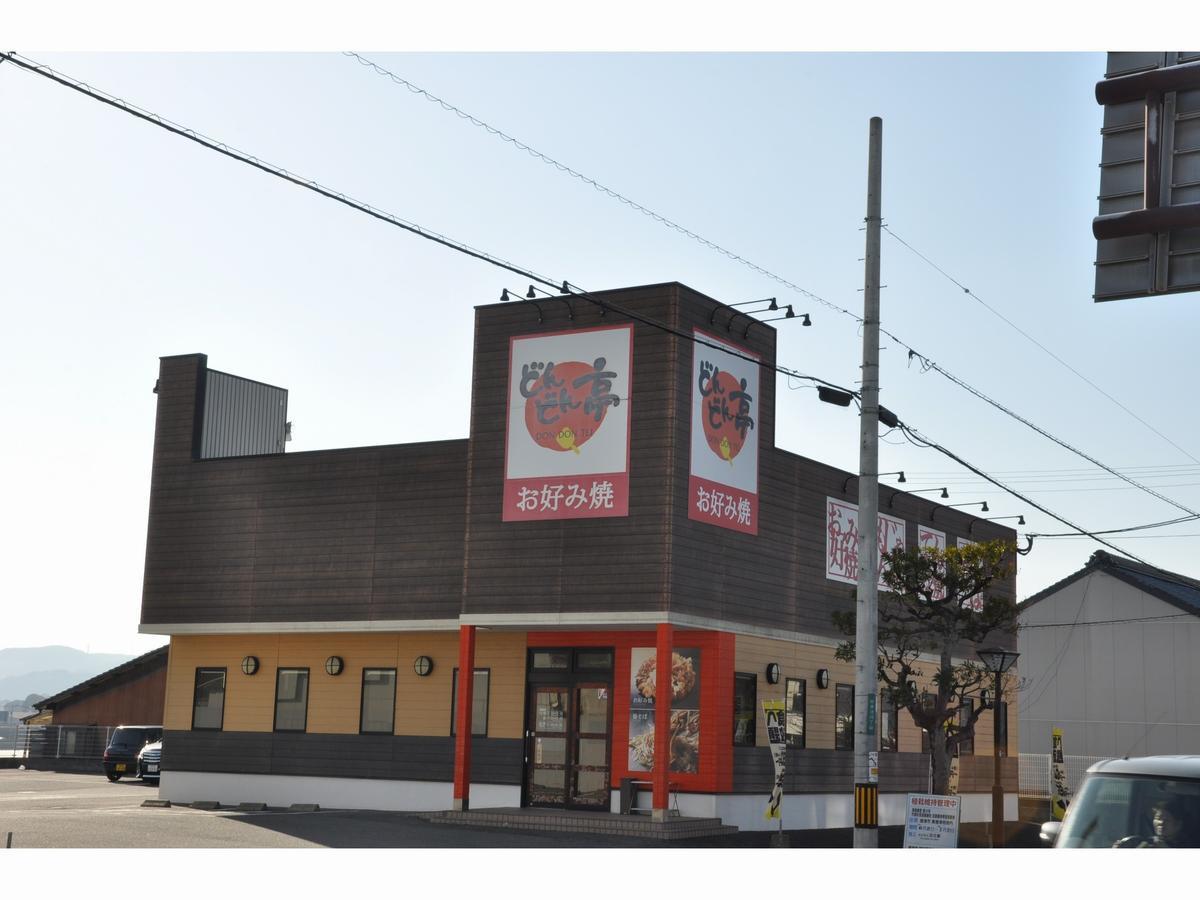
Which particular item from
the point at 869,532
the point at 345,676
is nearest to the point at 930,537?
the point at 345,676

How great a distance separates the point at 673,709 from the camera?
936 inches

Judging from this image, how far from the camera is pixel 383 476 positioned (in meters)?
26.2

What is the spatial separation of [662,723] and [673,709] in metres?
1.88

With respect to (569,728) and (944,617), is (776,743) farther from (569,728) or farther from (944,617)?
(569,728)

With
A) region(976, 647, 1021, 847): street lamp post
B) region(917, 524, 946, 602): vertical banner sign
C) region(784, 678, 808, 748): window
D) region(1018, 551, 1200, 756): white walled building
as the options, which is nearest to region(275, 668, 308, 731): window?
region(784, 678, 808, 748): window

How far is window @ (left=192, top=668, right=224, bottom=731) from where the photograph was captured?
2812cm

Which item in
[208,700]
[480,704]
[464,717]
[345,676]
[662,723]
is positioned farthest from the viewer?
[208,700]

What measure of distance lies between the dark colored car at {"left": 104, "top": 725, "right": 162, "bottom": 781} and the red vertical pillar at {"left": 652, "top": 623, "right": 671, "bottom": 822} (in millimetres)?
19539

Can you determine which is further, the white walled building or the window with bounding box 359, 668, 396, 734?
the white walled building

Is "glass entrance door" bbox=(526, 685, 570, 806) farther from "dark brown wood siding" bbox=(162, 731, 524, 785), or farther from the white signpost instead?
the white signpost

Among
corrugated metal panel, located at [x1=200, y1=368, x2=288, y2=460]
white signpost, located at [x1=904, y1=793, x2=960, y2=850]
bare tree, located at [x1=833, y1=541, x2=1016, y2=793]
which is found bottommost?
white signpost, located at [x1=904, y1=793, x2=960, y2=850]

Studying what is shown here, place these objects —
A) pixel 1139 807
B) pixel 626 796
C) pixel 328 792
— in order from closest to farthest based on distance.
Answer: pixel 1139 807 → pixel 626 796 → pixel 328 792

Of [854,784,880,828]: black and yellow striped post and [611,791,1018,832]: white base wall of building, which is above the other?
[854,784,880,828]: black and yellow striped post

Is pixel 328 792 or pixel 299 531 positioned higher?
pixel 299 531
